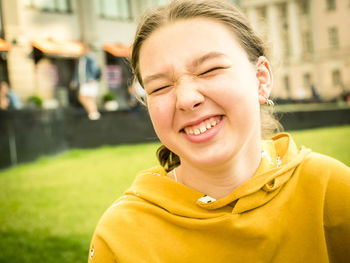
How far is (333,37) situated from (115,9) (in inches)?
1065

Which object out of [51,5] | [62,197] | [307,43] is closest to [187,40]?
[62,197]

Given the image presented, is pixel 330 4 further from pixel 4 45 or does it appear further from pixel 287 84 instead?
pixel 4 45

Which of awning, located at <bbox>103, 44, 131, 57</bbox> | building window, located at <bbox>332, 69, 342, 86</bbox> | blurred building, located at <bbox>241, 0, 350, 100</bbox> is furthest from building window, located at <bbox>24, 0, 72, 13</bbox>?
building window, located at <bbox>332, 69, 342, 86</bbox>

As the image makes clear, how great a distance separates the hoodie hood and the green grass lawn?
5.41ft

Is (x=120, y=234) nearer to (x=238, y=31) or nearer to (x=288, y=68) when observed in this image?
(x=238, y=31)

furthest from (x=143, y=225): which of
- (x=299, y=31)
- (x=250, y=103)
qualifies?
(x=299, y=31)

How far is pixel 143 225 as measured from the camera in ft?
4.34

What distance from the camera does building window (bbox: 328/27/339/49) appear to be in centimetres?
3775

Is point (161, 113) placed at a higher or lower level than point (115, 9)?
lower

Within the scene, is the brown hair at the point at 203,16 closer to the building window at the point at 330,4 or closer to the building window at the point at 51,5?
the building window at the point at 51,5

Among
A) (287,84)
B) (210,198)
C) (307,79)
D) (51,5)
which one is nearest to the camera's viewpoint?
(210,198)

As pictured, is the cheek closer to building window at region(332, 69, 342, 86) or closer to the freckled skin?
the freckled skin

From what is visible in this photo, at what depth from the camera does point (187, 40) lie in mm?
1323

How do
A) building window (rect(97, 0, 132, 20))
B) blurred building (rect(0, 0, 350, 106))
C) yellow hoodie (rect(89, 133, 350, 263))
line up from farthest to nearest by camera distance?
building window (rect(97, 0, 132, 20)) → blurred building (rect(0, 0, 350, 106)) → yellow hoodie (rect(89, 133, 350, 263))
